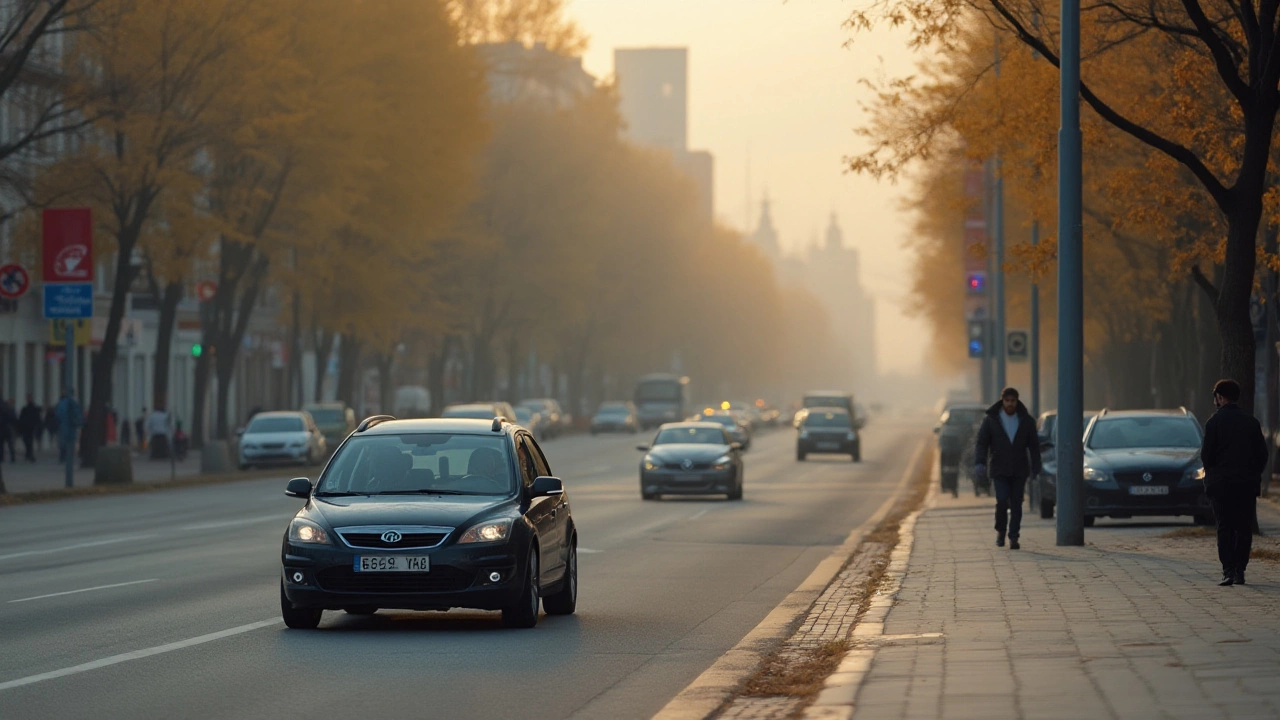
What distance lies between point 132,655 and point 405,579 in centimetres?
184

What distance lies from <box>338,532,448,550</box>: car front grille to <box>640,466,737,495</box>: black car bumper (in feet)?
76.0

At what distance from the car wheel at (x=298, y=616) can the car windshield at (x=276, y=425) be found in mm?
37655

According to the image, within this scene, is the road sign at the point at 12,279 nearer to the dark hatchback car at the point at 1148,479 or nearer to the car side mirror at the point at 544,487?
the dark hatchback car at the point at 1148,479

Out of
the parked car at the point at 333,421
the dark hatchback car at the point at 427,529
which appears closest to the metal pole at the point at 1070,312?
the dark hatchback car at the point at 427,529

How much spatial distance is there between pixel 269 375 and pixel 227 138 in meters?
47.0

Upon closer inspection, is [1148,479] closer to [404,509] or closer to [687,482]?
[687,482]

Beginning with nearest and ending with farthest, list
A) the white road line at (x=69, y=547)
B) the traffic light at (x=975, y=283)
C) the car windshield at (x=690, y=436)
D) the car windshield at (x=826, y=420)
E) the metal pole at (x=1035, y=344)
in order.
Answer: the white road line at (x=69, y=547), the metal pole at (x=1035, y=344), the car windshield at (x=690, y=436), the traffic light at (x=975, y=283), the car windshield at (x=826, y=420)

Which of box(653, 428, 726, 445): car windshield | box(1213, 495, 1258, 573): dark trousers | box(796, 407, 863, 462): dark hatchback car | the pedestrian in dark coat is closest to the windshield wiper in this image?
box(1213, 495, 1258, 573): dark trousers

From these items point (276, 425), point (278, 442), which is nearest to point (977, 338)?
point (278, 442)

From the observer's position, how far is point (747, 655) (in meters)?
13.1

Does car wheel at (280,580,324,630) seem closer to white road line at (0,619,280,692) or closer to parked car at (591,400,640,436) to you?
white road line at (0,619,280,692)

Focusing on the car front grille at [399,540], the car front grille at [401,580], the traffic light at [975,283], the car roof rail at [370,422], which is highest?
the traffic light at [975,283]

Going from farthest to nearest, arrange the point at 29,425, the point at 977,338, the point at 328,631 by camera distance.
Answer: the point at 29,425 → the point at 977,338 → the point at 328,631

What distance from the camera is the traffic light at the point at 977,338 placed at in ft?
162
